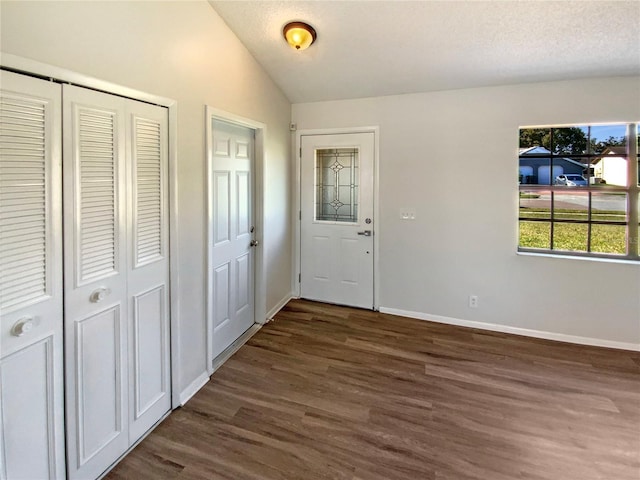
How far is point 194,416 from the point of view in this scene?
219 centimetres

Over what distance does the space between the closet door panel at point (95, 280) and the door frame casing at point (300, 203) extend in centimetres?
246

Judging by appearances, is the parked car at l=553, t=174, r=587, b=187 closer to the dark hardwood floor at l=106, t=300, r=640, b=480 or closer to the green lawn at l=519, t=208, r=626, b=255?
the green lawn at l=519, t=208, r=626, b=255

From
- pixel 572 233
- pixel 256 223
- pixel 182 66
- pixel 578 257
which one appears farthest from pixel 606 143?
pixel 182 66

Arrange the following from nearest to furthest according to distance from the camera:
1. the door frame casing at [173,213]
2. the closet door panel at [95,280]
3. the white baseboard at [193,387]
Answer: the closet door panel at [95,280]
the door frame casing at [173,213]
the white baseboard at [193,387]

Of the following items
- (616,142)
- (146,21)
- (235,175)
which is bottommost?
(235,175)

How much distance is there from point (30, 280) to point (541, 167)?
12.9 feet

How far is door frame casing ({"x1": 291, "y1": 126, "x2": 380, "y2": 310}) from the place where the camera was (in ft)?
12.3

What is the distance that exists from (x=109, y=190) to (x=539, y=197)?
3570mm

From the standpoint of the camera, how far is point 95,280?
1668mm

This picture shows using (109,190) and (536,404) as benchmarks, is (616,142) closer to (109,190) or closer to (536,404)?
(536,404)

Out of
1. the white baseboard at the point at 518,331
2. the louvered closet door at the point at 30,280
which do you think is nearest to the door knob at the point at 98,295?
the louvered closet door at the point at 30,280

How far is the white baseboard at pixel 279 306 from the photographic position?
3.70 m

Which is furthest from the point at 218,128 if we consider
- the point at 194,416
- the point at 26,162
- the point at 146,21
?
the point at 194,416

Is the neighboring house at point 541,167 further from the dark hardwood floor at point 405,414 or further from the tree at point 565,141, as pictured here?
the dark hardwood floor at point 405,414
